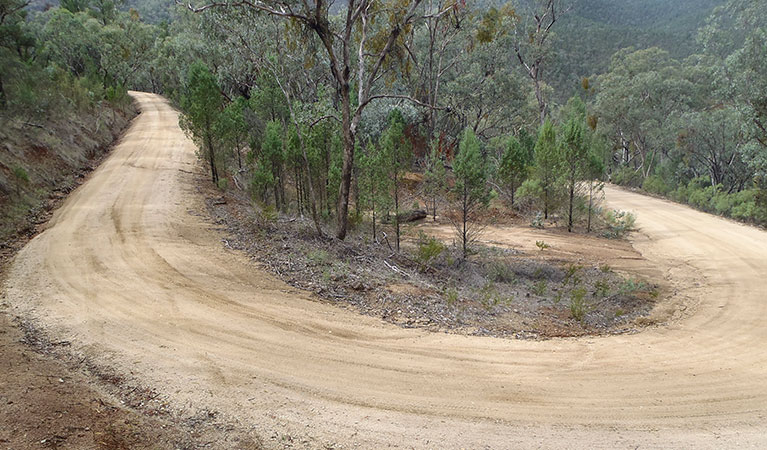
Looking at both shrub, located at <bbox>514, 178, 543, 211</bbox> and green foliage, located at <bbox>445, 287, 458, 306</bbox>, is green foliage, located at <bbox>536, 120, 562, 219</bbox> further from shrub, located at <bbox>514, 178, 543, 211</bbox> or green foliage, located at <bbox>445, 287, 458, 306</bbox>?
green foliage, located at <bbox>445, 287, 458, 306</bbox>

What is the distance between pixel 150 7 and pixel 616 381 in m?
108

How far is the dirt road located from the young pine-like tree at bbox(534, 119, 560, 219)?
9719mm

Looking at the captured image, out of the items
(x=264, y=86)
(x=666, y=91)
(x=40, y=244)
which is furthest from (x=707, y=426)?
(x=666, y=91)

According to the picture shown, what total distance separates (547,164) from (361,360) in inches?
654

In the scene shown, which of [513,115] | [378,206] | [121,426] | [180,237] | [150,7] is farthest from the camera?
[150,7]

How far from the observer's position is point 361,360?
6.33 meters

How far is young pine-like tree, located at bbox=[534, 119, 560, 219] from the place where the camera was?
64.8 ft

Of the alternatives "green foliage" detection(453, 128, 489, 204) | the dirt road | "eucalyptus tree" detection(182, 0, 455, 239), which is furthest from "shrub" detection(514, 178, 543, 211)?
"eucalyptus tree" detection(182, 0, 455, 239)

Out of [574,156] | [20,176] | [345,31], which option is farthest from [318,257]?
[574,156]

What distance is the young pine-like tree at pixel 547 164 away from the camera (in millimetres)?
19750

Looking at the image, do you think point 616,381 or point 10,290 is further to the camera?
point 10,290

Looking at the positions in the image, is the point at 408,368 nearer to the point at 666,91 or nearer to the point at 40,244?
the point at 40,244

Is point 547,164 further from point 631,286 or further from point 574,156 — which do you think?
point 631,286

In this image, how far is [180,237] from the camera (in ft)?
36.4
